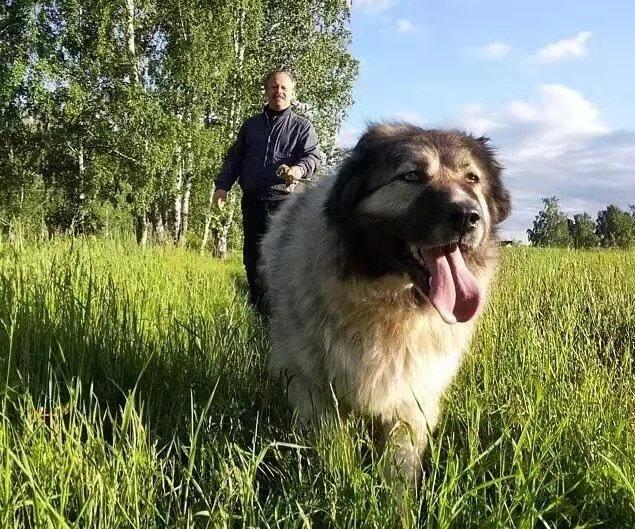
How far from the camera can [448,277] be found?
106 inches

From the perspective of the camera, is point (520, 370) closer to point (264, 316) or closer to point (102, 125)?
point (264, 316)

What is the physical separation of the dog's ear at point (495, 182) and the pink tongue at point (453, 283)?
20.2 inches

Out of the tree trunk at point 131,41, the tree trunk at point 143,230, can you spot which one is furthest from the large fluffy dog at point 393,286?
the tree trunk at point 131,41

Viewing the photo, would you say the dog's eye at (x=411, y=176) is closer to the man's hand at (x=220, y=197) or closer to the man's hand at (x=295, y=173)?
the man's hand at (x=295, y=173)

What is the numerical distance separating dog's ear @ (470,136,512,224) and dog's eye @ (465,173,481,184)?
143 millimetres

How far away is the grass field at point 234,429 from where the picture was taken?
1.86m

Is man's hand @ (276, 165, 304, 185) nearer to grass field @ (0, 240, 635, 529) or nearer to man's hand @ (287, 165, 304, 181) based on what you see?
man's hand @ (287, 165, 304, 181)

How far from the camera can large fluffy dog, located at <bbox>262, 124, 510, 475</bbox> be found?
2.71 metres

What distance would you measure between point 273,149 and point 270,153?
0.05 metres

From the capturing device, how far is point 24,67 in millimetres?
17125

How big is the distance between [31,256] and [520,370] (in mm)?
3358

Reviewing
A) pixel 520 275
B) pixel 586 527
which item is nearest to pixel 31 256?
pixel 586 527

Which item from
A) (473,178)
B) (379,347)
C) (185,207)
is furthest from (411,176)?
(185,207)

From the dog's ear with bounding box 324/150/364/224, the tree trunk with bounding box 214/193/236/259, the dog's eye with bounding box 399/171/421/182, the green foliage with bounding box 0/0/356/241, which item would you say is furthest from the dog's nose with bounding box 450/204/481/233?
the tree trunk with bounding box 214/193/236/259
